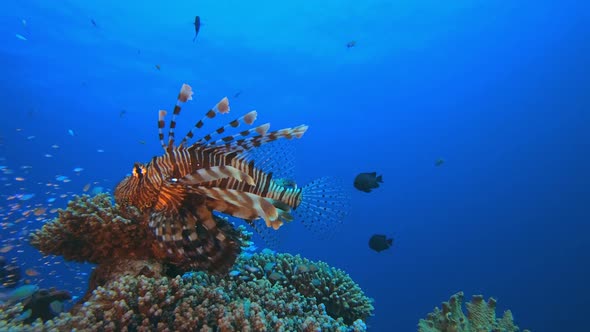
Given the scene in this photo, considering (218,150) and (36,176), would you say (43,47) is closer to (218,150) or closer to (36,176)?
(218,150)

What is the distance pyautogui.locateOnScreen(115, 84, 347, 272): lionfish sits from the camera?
2539 millimetres

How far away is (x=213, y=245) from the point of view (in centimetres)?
276

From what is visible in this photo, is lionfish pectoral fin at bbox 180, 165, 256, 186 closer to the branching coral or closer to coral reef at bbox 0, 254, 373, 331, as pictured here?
coral reef at bbox 0, 254, 373, 331

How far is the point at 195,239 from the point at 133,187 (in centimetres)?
68

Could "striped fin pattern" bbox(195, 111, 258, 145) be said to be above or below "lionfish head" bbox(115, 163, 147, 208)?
above

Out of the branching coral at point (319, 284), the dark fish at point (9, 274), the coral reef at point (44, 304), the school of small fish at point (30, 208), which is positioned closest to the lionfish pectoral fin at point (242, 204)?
the branching coral at point (319, 284)

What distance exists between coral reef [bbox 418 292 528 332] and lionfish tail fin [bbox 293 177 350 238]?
56.0 inches

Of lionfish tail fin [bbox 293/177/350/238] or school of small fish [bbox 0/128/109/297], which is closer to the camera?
lionfish tail fin [bbox 293/177/350/238]

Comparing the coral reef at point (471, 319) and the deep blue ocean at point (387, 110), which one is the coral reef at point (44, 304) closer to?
the deep blue ocean at point (387, 110)

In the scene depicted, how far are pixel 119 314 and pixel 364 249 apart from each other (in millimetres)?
53107

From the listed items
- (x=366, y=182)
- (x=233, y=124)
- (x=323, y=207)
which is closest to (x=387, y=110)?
(x=366, y=182)

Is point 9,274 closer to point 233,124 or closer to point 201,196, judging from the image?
point 201,196

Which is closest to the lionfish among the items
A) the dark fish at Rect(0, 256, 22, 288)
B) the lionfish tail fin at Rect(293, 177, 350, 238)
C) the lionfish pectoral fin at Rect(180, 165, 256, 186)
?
the lionfish pectoral fin at Rect(180, 165, 256, 186)

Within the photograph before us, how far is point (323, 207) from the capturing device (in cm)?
437
